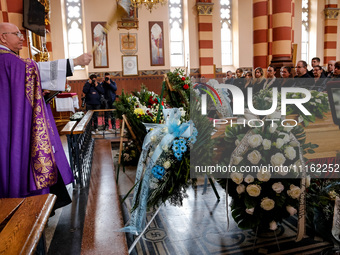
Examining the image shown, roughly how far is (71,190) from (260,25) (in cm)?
761

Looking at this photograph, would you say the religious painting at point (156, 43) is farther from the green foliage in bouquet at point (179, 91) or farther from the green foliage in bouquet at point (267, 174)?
the green foliage in bouquet at point (267, 174)

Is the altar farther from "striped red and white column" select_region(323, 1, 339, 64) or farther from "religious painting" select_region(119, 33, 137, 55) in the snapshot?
"striped red and white column" select_region(323, 1, 339, 64)

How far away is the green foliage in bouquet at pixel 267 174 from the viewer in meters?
2.06

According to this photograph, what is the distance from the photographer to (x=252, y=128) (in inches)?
85.4

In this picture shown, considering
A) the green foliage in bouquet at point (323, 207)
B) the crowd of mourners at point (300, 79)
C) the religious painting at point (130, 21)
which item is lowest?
the green foliage in bouquet at point (323, 207)

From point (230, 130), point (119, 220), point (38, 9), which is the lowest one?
point (119, 220)

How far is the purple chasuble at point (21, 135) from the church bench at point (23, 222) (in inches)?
48.3

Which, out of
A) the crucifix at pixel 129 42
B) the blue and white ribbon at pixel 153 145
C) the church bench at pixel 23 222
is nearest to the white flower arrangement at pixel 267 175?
the blue and white ribbon at pixel 153 145

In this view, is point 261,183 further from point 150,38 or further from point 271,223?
point 150,38

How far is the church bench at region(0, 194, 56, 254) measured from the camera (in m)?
0.90

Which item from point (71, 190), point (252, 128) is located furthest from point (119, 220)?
point (252, 128)

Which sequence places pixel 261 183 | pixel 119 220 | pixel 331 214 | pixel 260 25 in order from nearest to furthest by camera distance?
pixel 261 183, pixel 331 214, pixel 119 220, pixel 260 25

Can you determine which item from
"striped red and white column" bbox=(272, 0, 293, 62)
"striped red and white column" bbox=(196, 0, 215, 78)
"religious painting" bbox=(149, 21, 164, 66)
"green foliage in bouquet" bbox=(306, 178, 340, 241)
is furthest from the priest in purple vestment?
"striped red and white column" bbox=(196, 0, 215, 78)

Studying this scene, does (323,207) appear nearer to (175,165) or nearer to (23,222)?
(175,165)
